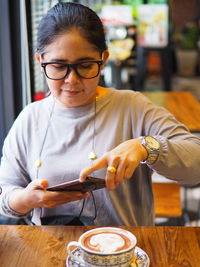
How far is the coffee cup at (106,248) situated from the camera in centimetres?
104

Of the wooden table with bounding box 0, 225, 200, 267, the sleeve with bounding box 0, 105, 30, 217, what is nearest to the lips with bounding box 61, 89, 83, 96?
the sleeve with bounding box 0, 105, 30, 217

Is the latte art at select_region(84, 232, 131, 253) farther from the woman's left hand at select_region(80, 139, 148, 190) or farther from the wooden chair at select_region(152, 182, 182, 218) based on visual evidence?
the wooden chair at select_region(152, 182, 182, 218)

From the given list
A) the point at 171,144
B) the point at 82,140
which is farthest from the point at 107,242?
the point at 82,140

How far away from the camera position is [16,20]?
104 inches

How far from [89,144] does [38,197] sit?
0.98 feet

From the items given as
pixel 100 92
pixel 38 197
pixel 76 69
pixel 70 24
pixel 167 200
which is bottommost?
pixel 167 200

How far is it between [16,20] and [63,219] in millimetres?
1458

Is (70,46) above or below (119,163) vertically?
above

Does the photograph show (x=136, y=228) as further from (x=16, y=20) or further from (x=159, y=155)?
(x=16, y=20)

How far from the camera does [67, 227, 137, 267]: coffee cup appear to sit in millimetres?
→ 1045

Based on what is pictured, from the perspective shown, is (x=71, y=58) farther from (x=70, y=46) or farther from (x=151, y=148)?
(x=151, y=148)

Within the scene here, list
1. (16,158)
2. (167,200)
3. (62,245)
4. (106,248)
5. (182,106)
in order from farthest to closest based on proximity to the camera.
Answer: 1. (182,106)
2. (167,200)
3. (16,158)
4. (62,245)
5. (106,248)

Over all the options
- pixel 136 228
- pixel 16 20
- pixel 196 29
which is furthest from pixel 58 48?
pixel 196 29

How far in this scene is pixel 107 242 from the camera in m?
1.10
